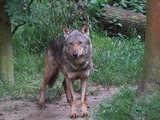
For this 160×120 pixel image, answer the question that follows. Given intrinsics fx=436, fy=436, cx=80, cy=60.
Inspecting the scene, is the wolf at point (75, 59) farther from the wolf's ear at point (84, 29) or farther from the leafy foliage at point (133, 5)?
the leafy foliage at point (133, 5)

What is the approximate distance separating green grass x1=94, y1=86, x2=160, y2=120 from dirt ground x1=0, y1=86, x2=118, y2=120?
0.78 ft

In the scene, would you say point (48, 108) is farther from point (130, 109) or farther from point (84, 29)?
point (130, 109)

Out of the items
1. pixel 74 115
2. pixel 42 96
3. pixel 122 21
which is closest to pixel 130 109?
pixel 74 115

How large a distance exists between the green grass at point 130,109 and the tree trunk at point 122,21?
15.1 feet

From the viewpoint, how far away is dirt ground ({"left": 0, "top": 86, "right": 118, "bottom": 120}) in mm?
6643

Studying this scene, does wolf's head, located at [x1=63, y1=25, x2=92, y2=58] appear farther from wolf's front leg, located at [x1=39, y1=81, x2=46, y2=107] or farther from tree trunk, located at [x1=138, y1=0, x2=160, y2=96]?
wolf's front leg, located at [x1=39, y1=81, x2=46, y2=107]

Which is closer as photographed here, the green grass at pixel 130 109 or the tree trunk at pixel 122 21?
the green grass at pixel 130 109

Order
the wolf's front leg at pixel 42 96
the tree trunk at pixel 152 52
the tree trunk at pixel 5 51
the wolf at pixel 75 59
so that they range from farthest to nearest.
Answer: the tree trunk at pixel 5 51, the wolf's front leg at pixel 42 96, the wolf at pixel 75 59, the tree trunk at pixel 152 52

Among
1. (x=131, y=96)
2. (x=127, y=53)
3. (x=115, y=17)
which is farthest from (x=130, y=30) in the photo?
(x=131, y=96)

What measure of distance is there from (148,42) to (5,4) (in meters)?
2.71

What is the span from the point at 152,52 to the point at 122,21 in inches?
195

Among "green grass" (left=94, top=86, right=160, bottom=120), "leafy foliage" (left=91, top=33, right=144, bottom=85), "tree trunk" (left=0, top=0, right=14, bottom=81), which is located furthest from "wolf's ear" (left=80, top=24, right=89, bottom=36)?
"tree trunk" (left=0, top=0, right=14, bottom=81)

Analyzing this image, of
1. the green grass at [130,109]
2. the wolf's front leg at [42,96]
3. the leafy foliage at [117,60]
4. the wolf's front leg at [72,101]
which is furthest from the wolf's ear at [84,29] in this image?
the leafy foliage at [117,60]

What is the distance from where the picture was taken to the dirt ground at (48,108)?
6.64m
